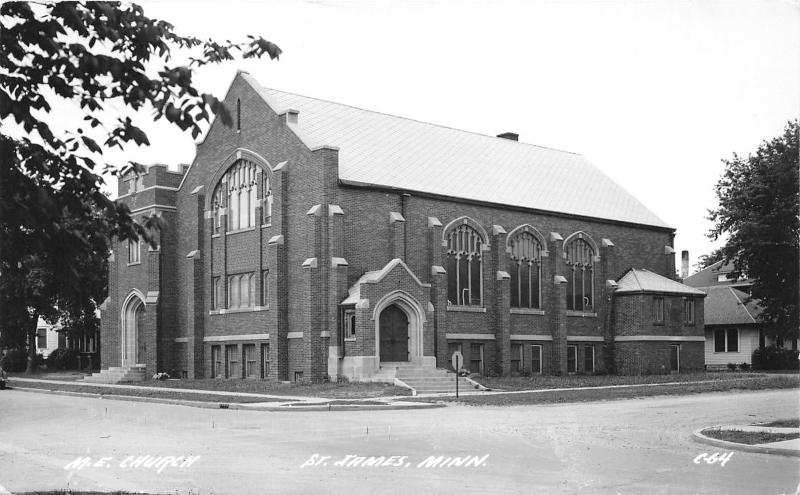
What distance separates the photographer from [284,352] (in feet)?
122

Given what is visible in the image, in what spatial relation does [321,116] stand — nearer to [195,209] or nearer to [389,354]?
[195,209]

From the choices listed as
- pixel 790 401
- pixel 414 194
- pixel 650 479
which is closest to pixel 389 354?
pixel 414 194

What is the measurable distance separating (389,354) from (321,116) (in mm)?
12090

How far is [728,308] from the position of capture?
197ft

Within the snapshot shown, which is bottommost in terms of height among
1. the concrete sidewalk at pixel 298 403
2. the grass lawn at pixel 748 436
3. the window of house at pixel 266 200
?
the concrete sidewalk at pixel 298 403

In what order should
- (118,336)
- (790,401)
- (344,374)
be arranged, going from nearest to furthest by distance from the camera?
(790,401) → (344,374) → (118,336)

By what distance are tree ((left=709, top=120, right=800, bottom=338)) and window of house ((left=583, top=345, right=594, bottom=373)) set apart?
37.3 feet

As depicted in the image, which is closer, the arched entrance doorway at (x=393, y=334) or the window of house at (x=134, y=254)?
the arched entrance doorway at (x=393, y=334)

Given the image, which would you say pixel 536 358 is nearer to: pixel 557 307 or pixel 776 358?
pixel 557 307

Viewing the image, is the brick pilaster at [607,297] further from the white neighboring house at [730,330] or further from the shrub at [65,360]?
the shrub at [65,360]

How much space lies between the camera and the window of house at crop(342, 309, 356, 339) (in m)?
35.2

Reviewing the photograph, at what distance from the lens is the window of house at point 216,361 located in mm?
41312

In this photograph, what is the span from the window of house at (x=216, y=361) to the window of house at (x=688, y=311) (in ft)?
77.0

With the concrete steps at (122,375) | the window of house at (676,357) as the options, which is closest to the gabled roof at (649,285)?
the window of house at (676,357)
